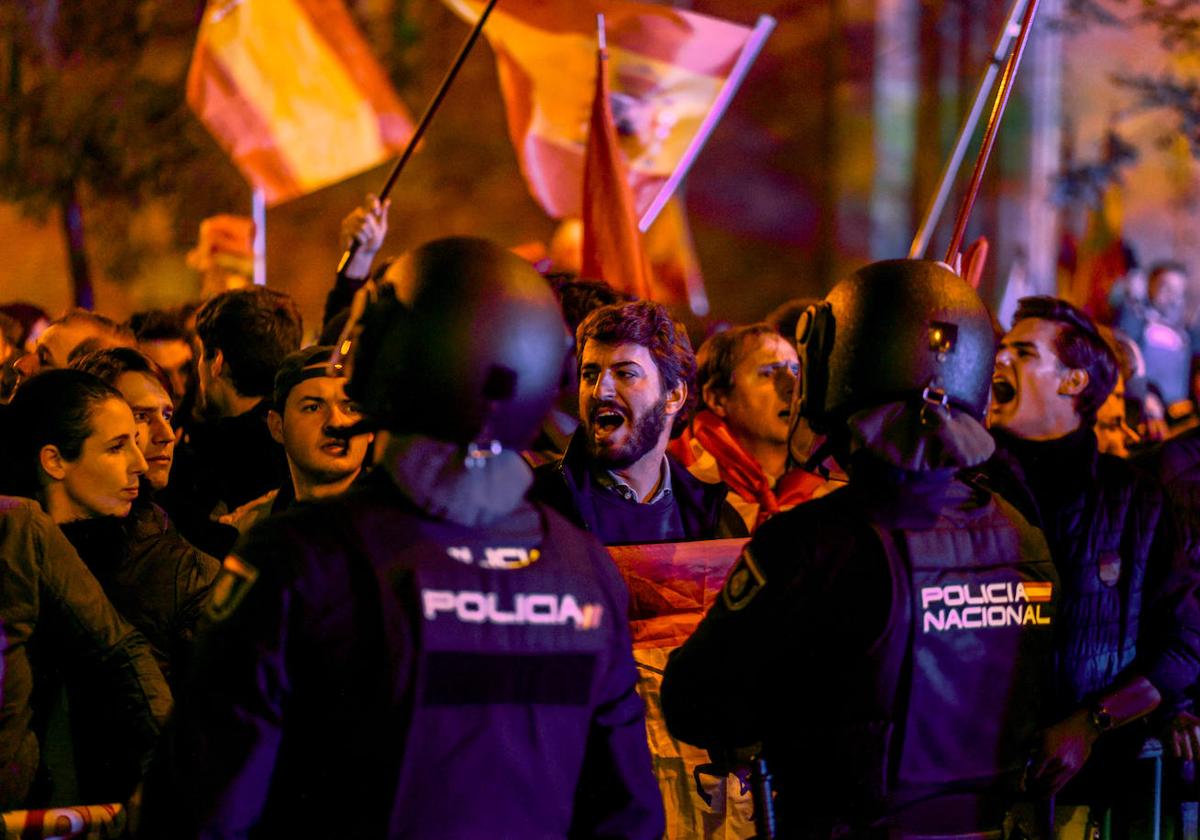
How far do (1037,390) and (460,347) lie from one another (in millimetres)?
2759

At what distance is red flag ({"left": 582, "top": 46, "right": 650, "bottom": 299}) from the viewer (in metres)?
6.75

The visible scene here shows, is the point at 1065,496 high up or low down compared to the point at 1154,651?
up

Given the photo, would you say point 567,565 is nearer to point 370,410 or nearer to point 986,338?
point 370,410

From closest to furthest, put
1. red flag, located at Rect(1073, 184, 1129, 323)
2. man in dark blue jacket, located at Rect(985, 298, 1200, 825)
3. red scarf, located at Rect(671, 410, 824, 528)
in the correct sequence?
man in dark blue jacket, located at Rect(985, 298, 1200, 825) < red scarf, located at Rect(671, 410, 824, 528) < red flag, located at Rect(1073, 184, 1129, 323)

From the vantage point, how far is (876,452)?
2.99 metres

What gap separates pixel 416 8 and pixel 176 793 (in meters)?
14.4

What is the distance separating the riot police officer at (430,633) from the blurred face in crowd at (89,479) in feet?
5.70

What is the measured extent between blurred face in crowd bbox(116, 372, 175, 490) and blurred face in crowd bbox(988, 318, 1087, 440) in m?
2.64

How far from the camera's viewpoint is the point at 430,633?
2330 mm

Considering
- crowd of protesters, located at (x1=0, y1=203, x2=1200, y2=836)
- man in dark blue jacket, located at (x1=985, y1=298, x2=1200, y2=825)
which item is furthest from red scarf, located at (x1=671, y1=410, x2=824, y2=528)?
man in dark blue jacket, located at (x1=985, y1=298, x2=1200, y2=825)

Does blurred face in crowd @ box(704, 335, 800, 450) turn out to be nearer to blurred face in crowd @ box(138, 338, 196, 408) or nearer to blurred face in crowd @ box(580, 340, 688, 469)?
blurred face in crowd @ box(580, 340, 688, 469)

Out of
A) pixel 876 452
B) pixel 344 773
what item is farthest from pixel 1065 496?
pixel 344 773

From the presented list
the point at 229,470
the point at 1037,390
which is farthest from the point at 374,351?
the point at 229,470

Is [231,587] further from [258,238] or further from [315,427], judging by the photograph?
[258,238]
